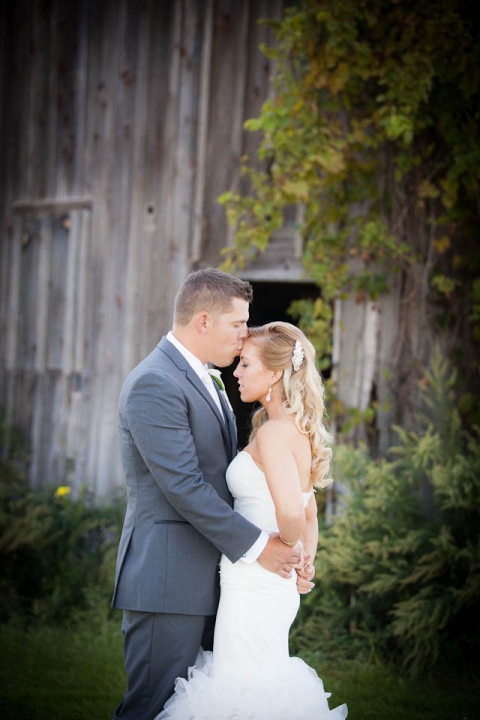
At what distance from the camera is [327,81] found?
19.1 feet

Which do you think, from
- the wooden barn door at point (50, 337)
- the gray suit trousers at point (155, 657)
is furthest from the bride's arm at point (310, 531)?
the wooden barn door at point (50, 337)

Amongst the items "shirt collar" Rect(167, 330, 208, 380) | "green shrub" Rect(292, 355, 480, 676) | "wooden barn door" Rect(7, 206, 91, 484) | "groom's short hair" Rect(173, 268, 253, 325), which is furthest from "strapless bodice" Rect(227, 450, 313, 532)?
"wooden barn door" Rect(7, 206, 91, 484)

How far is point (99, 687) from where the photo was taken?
4816mm

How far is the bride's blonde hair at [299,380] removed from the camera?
332cm

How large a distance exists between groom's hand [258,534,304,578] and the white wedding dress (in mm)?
68

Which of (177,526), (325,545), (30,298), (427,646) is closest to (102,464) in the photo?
(30,298)

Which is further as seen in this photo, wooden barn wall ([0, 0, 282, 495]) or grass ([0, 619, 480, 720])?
wooden barn wall ([0, 0, 282, 495])

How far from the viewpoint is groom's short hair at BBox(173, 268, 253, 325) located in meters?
3.38

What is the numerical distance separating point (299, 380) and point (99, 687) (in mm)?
2620

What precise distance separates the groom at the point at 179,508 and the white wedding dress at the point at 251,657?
0.29 feet

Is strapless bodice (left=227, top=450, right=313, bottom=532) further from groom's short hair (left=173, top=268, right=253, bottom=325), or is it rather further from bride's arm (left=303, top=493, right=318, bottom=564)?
groom's short hair (left=173, top=268, right=253, bottom=325)

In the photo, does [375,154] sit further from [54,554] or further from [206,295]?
[54,554]

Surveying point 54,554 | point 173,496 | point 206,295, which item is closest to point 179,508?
point 173,496

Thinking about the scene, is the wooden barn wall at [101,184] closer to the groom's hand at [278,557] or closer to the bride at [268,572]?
the bride at [268,572]
